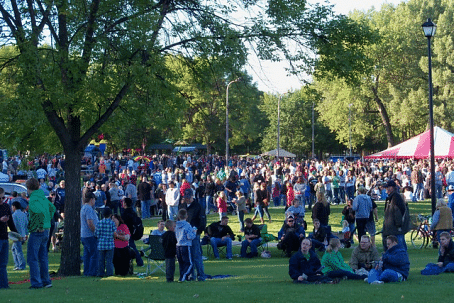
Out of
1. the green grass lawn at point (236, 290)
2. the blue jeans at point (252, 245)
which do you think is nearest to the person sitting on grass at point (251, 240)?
the blue jeans at point (252, 245)

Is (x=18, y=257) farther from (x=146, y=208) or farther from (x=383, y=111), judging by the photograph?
(x=383, y=111)

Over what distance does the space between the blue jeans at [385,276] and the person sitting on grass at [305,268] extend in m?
0.77

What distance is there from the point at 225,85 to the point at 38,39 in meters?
5.21

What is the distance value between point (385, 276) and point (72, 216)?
6561 millimetres

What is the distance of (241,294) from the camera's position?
381 inches

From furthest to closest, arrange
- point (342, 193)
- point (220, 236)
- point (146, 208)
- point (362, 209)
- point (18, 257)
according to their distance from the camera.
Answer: point (342, 193) < point (146, 208) < point (362, 209) < point (220, 236) < point (18, 257)

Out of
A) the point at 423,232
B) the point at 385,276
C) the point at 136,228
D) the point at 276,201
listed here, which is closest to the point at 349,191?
the point at 276,201

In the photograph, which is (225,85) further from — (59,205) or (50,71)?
(59,205)

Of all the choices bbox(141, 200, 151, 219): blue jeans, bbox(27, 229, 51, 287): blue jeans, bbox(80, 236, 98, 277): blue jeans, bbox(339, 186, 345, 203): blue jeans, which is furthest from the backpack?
bbox(339, 186, 345, 203): blue jeans

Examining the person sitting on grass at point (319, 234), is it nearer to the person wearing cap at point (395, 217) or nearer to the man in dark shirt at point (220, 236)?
the man in dark shirt at point (220, 236)

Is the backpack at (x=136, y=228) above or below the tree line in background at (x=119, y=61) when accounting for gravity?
below

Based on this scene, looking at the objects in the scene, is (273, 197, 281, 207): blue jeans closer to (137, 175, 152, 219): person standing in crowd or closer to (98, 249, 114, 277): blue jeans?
(137, 175, 152, 219): person standing in crowd

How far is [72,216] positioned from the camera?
42.9 feet

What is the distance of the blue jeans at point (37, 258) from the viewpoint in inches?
409
